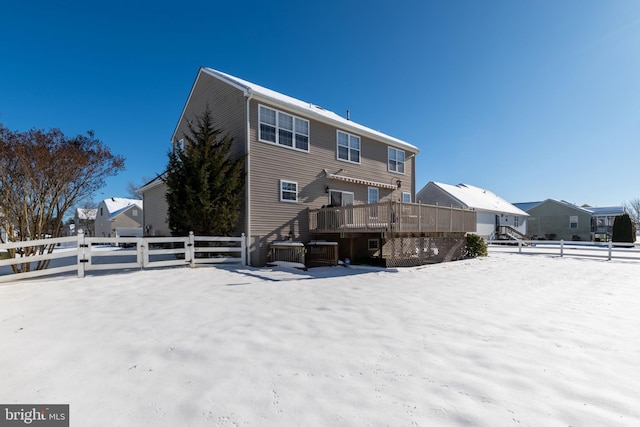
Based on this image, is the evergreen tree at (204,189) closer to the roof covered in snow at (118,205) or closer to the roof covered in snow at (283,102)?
the roof covered in snow at (283,102)

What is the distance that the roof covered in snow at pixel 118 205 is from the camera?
121ft

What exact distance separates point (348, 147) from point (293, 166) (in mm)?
3732

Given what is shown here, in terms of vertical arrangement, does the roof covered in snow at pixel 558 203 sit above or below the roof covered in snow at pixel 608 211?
above

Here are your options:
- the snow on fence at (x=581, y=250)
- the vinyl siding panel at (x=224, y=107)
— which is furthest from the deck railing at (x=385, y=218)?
the snow on fence at (x=581, y=250)

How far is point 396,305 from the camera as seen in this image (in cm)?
573

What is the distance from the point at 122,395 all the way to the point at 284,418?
4.95 feet

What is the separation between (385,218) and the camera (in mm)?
10516

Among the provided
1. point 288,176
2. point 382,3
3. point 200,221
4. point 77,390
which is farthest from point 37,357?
point 382,3

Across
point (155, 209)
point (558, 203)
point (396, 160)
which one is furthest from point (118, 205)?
point (558, 203)

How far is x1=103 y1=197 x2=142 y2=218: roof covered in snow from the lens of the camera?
36.9 metres

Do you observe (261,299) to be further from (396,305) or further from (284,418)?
(284,418)

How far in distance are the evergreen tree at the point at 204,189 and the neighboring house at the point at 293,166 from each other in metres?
0.70

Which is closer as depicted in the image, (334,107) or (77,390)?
(77,390)

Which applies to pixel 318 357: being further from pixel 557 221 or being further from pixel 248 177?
pixel 557 221
